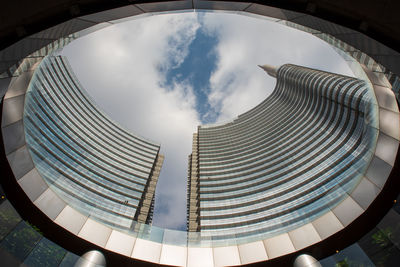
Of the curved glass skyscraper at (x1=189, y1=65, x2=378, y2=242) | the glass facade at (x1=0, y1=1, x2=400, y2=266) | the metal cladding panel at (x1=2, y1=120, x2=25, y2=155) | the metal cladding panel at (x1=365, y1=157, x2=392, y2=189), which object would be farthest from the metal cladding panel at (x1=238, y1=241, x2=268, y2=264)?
the curved glass skyscraper at (x1=189, y1=65, x2=378, y2=242)

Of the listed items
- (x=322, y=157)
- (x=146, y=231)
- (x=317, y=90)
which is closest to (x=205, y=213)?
(x=322, y=157)

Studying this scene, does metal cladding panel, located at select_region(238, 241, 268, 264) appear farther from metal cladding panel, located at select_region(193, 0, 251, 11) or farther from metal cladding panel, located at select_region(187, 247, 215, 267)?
metal cladding panel, located at select_region(193, 0, 251, 11)

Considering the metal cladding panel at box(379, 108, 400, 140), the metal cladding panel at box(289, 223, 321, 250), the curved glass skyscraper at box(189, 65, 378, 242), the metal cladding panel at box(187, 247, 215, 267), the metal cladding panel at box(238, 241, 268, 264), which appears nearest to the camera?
the metal cladding panel at box(379, 108, 400, 140)

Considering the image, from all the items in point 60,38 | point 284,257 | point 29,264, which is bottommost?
point 29,264

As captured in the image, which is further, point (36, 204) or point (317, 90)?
point (317, 90)

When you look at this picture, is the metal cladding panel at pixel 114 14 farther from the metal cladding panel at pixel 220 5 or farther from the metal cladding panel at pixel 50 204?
the metal cladding panel at pixel 50 204

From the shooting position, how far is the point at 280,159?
188 ft

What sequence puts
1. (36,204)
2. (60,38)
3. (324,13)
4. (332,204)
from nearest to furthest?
(324,13)
(60,38)
(36,204)
(332,204)

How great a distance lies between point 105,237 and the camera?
32.6 ft

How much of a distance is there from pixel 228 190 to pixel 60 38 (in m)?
51.5

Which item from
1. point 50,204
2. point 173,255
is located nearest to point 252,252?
point 173,255

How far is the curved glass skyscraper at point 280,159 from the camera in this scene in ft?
146

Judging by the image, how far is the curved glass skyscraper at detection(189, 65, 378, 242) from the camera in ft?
146

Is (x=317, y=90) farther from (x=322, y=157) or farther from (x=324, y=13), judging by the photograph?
(x=324, y=13)
